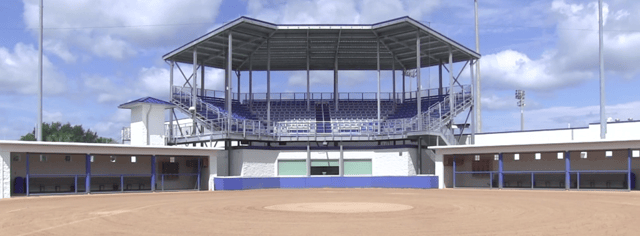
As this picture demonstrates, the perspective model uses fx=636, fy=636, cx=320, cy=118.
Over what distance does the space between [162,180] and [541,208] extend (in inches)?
1022

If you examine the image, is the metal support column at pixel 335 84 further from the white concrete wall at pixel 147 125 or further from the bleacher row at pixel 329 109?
the white concrete wall at pixel 147 125

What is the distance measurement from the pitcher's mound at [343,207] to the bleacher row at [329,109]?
28.2 meters

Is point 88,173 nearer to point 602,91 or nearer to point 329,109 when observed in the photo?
point 329,109

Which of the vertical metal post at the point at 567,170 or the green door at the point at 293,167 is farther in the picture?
the green door at the point at 293,167

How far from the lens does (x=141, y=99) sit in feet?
155

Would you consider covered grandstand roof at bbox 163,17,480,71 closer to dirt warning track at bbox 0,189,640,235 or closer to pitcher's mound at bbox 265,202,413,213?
pitcher's mound at bbox 265,202,413,213

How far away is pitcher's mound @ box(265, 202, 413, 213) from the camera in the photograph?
24203 mm

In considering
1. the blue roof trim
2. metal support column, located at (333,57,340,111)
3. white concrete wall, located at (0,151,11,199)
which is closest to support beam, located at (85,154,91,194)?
white concrete wall, located at (0,151,11,199)

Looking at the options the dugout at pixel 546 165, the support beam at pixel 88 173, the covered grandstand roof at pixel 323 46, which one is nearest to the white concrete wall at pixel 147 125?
the covered grandstand roof at pixel 323 46

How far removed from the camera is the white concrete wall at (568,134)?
158 feet

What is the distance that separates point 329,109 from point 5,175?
101ft

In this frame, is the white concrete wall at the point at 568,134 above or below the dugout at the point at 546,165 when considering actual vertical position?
above

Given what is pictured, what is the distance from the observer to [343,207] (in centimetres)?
2577

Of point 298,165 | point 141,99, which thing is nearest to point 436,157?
point 298,165
